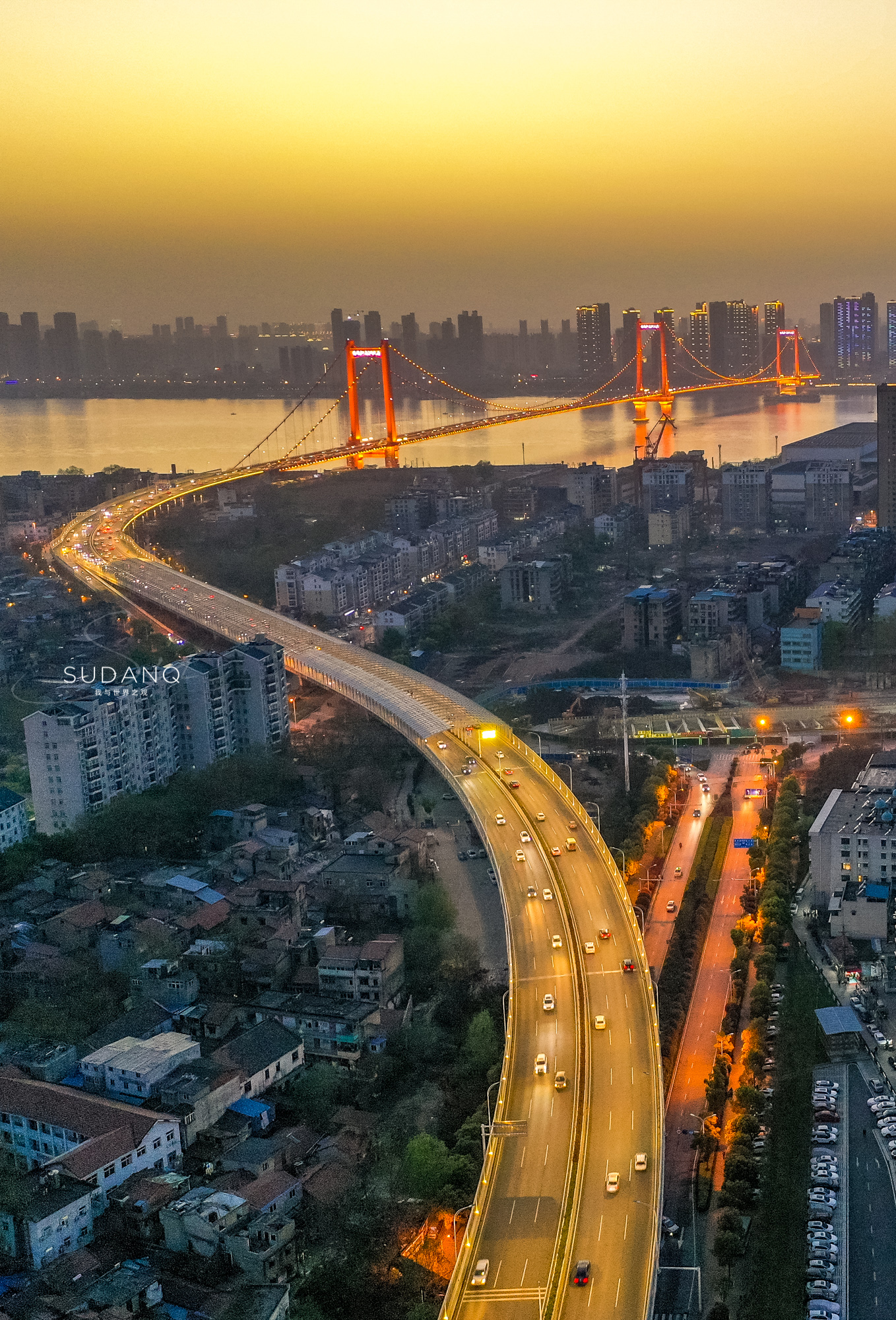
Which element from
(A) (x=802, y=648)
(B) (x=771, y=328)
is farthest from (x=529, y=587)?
(B) (x=771, y=328)

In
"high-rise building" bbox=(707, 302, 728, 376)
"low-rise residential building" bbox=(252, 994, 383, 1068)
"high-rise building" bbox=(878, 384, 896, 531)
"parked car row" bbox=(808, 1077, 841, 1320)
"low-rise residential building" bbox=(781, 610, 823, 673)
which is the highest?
"high-rise building" bbox=(707, 302, 728, 376)

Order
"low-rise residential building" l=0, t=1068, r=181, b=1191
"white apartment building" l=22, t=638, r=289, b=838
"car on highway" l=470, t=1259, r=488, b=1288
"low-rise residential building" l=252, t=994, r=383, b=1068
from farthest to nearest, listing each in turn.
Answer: "white apartment building" l=22, t=638, r=289, b=838, "low-rise residential building" l=252, t=994, r=383, b=1068, "low-rise residential building" l=0, t=1068, r=181, b=1191, "car on highway" l=470, t=1259, r=488, b=1288

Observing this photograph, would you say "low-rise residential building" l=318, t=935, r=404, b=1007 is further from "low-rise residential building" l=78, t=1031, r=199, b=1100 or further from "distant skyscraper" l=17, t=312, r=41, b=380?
"distant skyscraper" l=17, t=312, r=41, b=380

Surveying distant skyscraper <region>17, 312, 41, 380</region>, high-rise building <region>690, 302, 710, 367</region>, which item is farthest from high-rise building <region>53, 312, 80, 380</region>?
high-rise building <region>690, 302, 710, 367</region>

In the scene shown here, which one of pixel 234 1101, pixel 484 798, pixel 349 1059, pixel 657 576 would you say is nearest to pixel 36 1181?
pixel 234 1101

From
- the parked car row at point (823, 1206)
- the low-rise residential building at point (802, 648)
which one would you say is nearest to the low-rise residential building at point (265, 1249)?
Answer: the parked car row at point (823, 1206)

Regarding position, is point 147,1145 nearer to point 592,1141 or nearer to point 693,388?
point 592,1141
